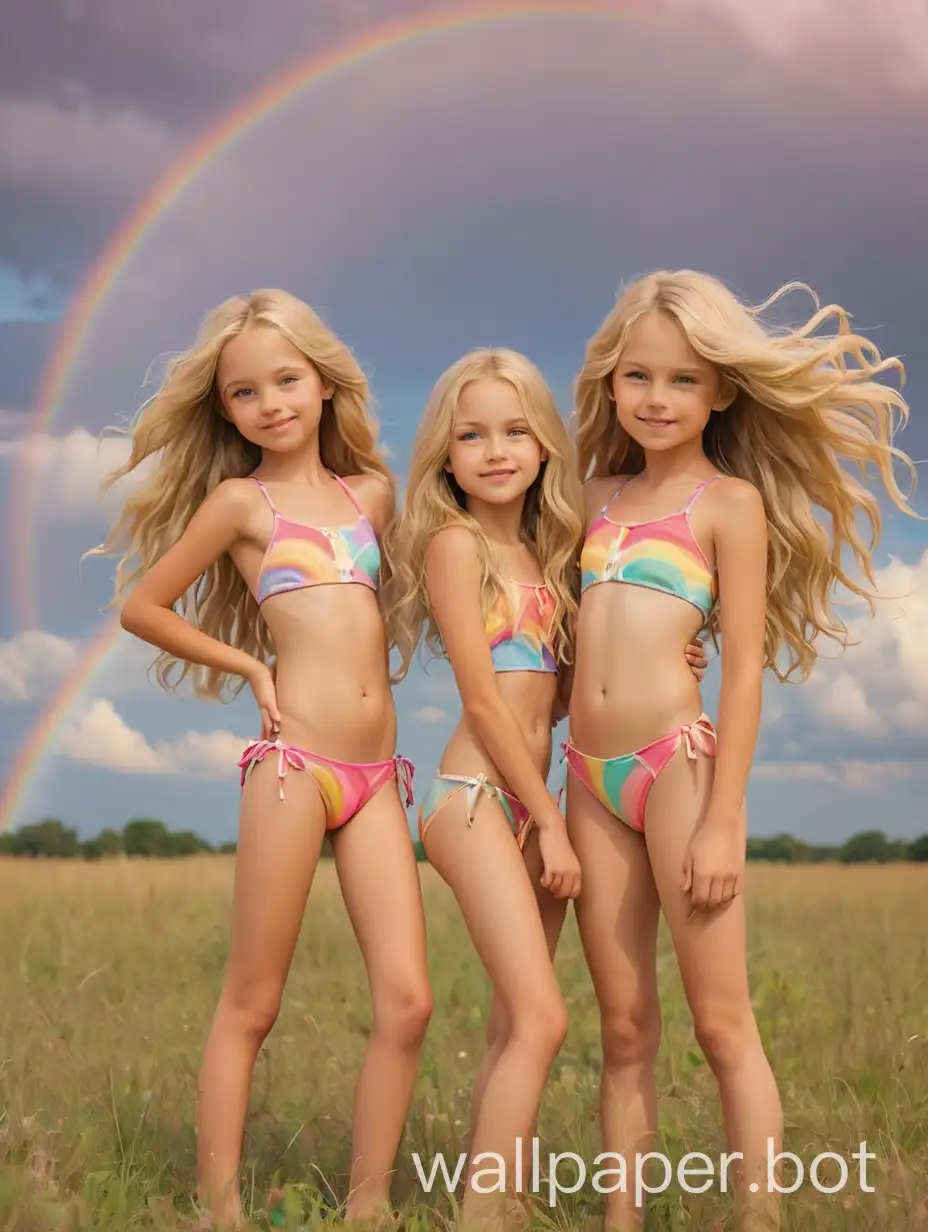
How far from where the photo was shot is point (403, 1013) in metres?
4.89

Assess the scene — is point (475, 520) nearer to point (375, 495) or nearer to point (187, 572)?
point (375, 495)

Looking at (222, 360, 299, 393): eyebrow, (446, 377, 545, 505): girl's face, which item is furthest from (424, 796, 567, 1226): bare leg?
(222, 360, 299, 393): eyebrow

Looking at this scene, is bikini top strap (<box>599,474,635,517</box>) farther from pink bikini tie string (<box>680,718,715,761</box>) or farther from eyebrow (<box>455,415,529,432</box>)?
pink bikini tie string (<box>680,718,715,761</box>)

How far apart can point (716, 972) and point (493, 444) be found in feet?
6.11

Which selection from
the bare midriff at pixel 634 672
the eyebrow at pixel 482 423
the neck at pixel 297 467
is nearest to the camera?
the bare midriff at pixel 634 672

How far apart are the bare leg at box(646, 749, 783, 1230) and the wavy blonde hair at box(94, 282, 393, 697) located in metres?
1.74

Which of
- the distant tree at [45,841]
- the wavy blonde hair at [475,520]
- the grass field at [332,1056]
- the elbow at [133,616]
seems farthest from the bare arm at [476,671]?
the distant tree at [45,841]

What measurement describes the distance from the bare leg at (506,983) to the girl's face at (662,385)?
137cm

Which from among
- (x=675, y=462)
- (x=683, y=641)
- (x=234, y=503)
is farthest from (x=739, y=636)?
(x=234, y=503)

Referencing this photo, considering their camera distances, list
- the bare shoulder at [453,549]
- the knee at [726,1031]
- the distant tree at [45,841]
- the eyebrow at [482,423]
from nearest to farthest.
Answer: the knee at [726,1031], the bare shoulder at [453,549], the eyebrow at [482,423], the distant tree at [45,841]

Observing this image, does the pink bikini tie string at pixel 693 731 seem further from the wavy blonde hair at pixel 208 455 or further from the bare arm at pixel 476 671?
the wavy blonde hair at pixel 208 455

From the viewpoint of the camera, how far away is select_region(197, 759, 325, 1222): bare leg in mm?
4980

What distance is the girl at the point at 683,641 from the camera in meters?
4.67

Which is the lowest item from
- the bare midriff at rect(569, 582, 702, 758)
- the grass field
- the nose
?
the grass field
